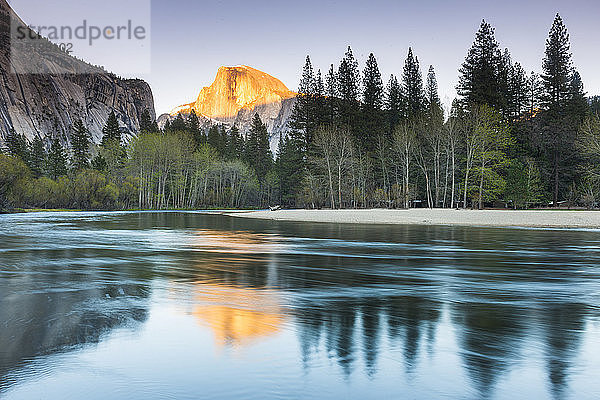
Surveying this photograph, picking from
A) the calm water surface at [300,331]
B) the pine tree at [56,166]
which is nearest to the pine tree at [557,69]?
the calm water surface at [300,331]

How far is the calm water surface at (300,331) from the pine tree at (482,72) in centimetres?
5792

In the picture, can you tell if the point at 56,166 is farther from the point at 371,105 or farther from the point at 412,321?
the point at 412,321

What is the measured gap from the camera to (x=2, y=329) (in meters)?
5.95

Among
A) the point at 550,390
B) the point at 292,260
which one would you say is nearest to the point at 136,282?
the point at 292,260

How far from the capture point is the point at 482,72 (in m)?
66.6

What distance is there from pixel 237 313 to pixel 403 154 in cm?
6108

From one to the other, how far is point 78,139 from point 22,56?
8937 cm

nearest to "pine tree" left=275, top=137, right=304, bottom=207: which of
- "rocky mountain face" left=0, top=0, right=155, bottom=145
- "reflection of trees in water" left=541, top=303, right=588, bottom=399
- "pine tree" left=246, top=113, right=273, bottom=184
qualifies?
"pine tree" left=246, top=113, right=273, bottom=184

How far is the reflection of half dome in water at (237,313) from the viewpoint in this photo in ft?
19.3

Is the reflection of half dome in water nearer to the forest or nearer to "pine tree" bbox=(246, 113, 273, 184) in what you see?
the forest

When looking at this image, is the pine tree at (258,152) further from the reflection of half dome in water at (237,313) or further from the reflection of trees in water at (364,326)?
the reflection of trees in water at (364,326)

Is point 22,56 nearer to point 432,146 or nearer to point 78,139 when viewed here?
point 78,139

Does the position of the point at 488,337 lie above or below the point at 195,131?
below

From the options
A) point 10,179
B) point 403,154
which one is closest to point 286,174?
point 403,154
